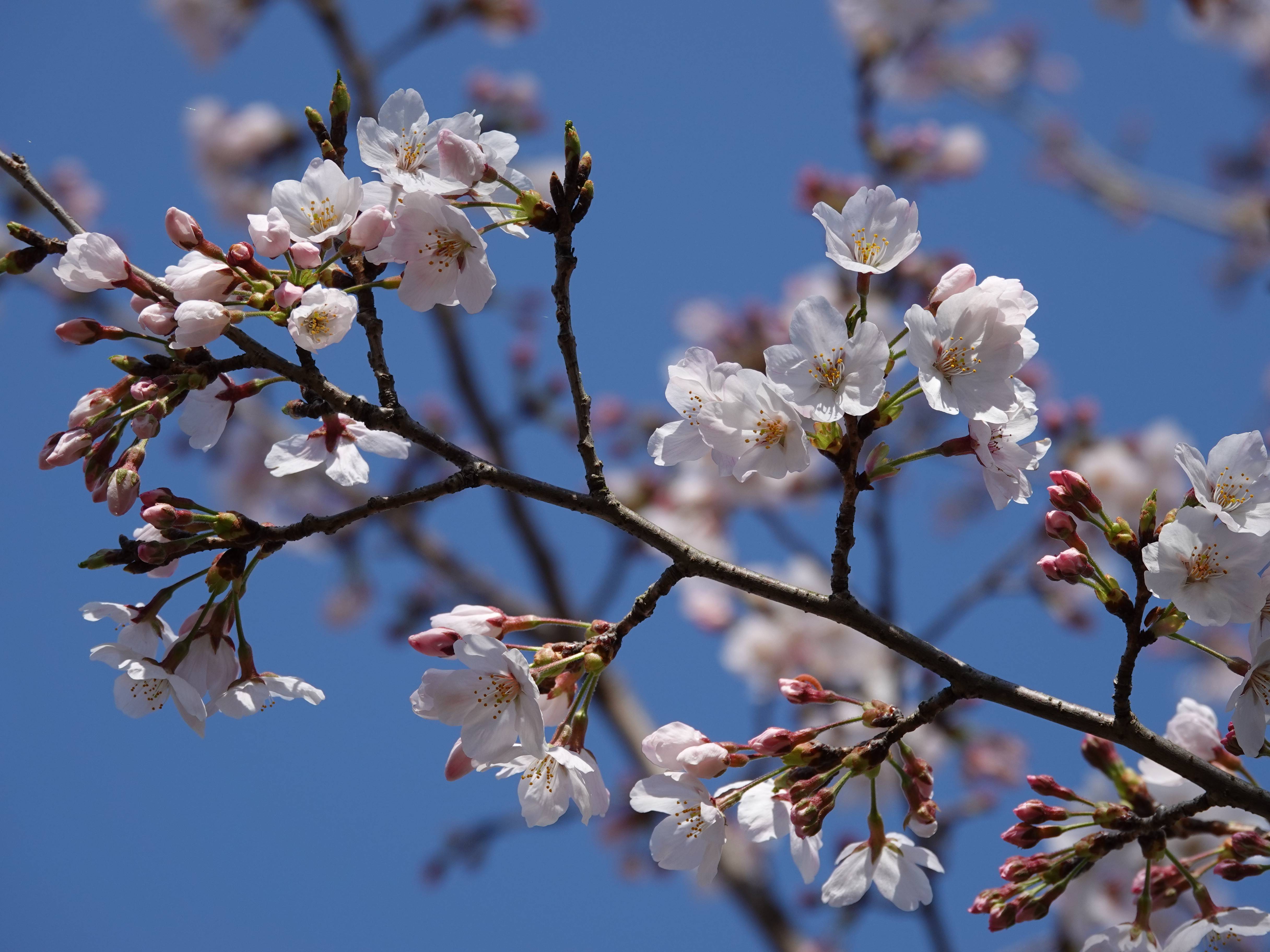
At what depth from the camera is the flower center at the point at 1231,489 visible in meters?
1.36

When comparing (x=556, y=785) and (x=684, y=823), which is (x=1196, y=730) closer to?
(x=684, y=823)

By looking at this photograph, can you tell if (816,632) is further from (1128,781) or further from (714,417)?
A: (714,417)

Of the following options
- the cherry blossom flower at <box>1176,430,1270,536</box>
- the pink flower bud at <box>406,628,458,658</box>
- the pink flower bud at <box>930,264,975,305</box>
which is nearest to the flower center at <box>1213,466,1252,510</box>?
the cherry blossom flower at <box>1176,430,1270,536</box>

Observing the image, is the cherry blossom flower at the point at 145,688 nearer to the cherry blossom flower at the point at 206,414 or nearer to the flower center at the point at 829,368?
the cherry blossom flower at the point at 206,414

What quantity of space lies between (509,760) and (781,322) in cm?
443

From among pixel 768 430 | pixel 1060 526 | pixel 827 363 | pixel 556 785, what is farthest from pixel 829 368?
pixel 556 785

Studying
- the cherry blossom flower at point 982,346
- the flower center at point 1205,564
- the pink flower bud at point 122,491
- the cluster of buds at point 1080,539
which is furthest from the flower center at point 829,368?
the pink flower bud at point 122,491

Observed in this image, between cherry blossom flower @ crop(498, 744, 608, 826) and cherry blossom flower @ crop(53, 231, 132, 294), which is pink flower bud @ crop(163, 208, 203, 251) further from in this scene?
cherry blossom flower @ crop(498, 744, 608, 826)

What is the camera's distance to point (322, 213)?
152cm

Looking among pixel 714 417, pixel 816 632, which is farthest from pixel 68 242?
pixel 816 632

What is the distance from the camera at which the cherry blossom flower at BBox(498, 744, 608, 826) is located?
1379 mm

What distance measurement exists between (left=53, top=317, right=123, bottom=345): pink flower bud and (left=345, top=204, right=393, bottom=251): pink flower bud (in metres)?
0.38

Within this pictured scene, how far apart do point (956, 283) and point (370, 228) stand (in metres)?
0.86

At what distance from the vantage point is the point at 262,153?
653cm
